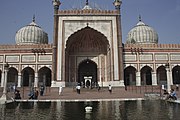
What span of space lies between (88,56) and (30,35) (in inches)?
425

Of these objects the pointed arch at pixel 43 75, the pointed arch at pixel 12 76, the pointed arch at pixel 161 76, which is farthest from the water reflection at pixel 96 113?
the pointed arch at pixel 161 76

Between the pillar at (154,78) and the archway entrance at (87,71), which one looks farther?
the archway entrance at (87,71)

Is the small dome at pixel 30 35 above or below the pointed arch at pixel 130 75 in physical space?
above

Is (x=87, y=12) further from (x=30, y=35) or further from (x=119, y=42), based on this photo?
(x=30, y=35)

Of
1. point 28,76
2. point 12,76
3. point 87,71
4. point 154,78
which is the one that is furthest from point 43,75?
point 154,78

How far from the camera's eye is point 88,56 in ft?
92.3

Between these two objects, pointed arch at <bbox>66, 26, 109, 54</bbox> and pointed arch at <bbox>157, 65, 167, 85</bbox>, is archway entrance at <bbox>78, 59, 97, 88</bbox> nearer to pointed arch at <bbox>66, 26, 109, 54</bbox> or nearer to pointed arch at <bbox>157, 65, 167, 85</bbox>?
pointed arch at <bbox>66, 26, 109, 54</bbox>

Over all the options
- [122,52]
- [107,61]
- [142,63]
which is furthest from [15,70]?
[142,63]

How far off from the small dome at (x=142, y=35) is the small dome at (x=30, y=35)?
1555 centimetres

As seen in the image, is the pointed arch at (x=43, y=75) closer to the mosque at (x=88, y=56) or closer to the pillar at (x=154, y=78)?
the mosque at (x=88, y=56)

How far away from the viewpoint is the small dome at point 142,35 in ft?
106

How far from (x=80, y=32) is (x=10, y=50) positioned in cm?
1023

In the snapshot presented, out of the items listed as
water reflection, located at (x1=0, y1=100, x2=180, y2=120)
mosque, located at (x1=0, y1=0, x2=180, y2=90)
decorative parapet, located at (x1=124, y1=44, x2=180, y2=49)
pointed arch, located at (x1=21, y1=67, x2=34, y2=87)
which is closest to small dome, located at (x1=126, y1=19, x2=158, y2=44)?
decorative parapet, located at (x1=124, y1=44, x2=180, y2=49)

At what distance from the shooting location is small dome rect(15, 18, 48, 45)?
102 feet
